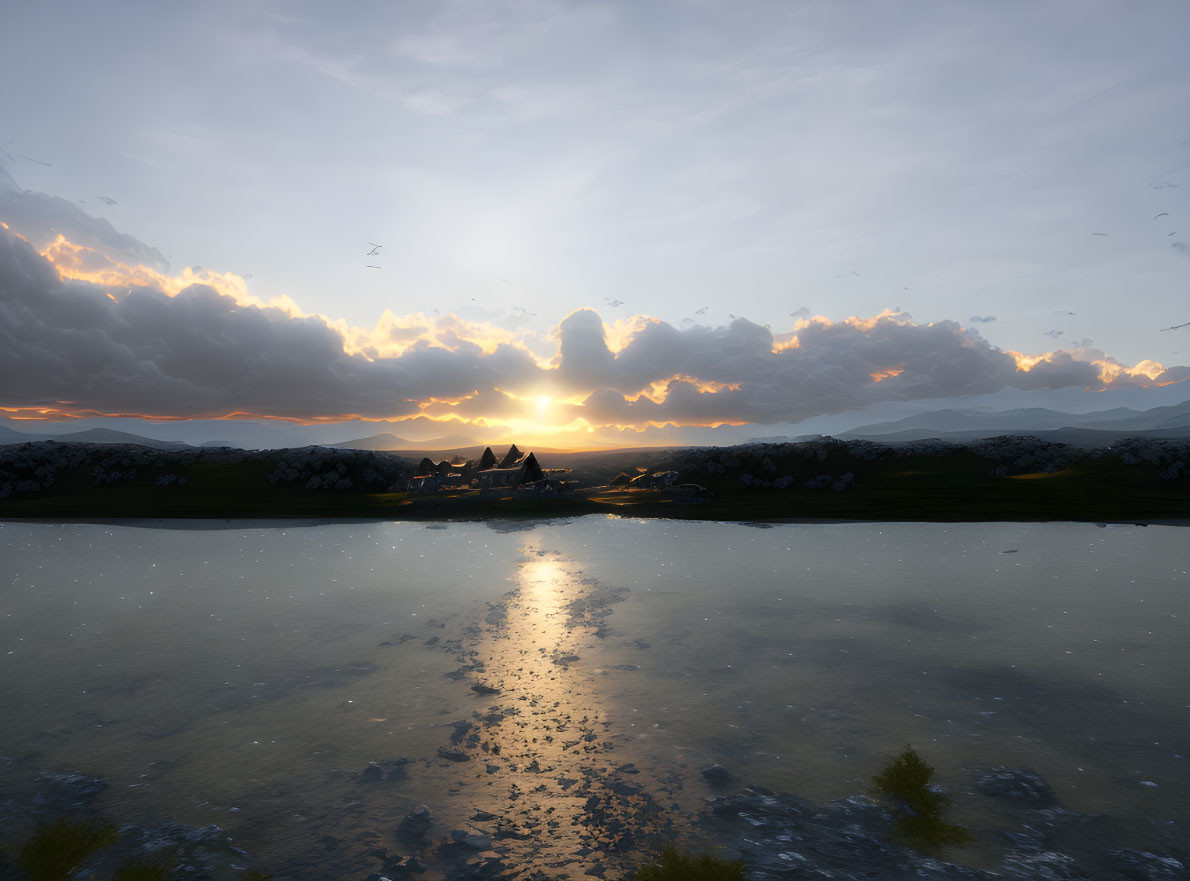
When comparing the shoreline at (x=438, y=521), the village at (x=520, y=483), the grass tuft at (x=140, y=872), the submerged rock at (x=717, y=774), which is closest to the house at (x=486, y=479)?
the village at (x=520, y=483)

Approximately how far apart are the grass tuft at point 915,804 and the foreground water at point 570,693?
9.8 inches

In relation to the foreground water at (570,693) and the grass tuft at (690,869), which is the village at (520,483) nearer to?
the foreground water at (570,693)

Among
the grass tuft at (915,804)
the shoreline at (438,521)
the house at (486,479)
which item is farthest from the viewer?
the house at (486,479)

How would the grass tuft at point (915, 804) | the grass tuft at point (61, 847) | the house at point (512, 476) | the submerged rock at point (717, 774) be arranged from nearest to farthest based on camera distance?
the grass tuft at point (61, 847), the grass tuft at point (915, 804), the submerged rock at point (717, 774), the house at point (512, 476)

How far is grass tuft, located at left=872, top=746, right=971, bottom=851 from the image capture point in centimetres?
739

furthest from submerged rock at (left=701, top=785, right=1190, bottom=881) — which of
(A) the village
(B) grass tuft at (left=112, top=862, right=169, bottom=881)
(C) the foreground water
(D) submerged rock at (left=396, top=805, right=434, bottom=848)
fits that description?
(A) the village

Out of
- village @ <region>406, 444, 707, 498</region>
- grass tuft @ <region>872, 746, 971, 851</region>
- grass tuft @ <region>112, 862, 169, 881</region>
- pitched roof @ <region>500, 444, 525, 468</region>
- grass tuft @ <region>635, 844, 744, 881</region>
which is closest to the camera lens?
grass tuft @ <region>635, 844, 744, 881</region>

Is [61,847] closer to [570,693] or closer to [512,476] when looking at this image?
[570,693]

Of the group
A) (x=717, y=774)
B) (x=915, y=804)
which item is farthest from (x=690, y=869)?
(x=915, y=804)

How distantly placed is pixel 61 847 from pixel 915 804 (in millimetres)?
11215

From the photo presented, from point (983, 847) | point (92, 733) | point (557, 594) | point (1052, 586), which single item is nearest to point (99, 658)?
point (92, 733)

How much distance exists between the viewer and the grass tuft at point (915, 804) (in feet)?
24.2

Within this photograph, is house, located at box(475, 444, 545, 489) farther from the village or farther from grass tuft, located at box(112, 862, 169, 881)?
grass tuft, located at box(112, 862, 169, 881)

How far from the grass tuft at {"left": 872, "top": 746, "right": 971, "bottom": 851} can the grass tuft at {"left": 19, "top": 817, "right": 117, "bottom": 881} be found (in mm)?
10202
